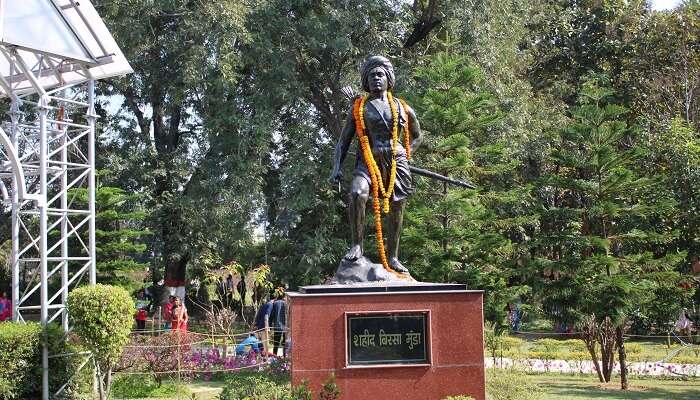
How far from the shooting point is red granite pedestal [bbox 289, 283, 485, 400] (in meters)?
7.35

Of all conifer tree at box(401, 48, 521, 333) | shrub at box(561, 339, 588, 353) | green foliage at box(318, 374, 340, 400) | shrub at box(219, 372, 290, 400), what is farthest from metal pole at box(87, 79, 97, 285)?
shrub at box(561, 339, 588, 353)

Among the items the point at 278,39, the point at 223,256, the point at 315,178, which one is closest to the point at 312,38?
the point at 278,39

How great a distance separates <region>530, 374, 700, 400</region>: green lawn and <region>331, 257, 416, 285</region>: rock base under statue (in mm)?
3586

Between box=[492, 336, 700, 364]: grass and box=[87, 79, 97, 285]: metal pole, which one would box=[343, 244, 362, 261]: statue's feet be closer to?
box=[87, 79, 97, 285]: metal pole

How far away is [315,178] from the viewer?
1753cm

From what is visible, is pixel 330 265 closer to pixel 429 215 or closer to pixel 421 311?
pixel 429 215

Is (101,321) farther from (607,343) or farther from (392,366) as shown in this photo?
(607,343)

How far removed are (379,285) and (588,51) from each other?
761 inches

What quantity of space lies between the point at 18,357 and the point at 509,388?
5745 millimetres

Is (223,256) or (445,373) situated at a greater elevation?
(223,256)

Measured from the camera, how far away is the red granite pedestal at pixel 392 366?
735cm

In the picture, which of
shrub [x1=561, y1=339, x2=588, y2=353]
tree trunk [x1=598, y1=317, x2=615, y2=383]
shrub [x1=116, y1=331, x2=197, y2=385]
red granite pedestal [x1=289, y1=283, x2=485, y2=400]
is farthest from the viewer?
shrub [x1=561, y1=339, x2=588, y2=353]

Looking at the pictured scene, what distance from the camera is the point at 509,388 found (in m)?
9.06

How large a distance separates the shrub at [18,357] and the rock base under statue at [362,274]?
4.32 m
